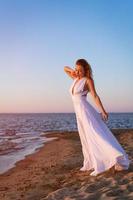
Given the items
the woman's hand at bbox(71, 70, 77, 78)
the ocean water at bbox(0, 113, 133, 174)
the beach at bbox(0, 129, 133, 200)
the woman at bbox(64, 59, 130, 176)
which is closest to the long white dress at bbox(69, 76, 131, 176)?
the woman at bbox(64, 59, 130, 176)

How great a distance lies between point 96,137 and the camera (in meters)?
8.66

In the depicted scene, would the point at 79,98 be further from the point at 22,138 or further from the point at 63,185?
the point at 22,138

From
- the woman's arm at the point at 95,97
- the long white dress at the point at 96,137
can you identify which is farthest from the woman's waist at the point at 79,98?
the woman's arm at the point at 95,97

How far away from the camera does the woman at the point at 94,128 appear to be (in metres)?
8.52

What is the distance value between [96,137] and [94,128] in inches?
7.7

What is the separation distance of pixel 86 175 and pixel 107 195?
2438 millimetres

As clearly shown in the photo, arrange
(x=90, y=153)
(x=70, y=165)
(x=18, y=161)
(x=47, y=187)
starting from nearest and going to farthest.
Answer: (x=47, y=187) < (x=90, y=153) < (x=70, y=165) < (x=18, y=161)

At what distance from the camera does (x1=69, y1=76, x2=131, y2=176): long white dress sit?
336 inches

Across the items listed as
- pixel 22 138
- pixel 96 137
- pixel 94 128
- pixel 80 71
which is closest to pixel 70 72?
pixel 80 71

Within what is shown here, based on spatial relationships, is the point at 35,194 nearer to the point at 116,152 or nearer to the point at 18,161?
the point at 116,152

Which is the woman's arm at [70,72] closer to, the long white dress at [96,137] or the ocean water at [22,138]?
the long white dress at [96,137]

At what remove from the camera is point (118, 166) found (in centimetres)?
853

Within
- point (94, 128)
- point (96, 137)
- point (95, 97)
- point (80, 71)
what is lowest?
point (96, 137)

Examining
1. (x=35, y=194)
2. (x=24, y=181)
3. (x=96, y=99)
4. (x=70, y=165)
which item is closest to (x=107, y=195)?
(x=35, y=194)
